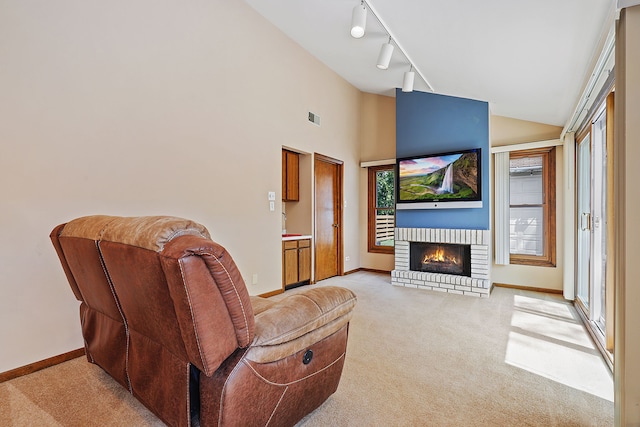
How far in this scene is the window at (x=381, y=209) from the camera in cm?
575

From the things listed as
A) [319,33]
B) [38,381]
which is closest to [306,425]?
[38,381]

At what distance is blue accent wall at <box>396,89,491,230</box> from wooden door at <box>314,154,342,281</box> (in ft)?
3.57

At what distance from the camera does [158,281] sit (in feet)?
3.75

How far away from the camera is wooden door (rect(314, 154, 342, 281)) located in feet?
16.5

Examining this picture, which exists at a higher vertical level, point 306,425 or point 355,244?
point 355,244

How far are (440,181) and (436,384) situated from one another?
323 cm

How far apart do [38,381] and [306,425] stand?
1865 mm

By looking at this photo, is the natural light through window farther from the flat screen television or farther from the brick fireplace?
the flat screen television

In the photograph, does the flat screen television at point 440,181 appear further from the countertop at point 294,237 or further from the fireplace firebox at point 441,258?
the countertop at point 294,237

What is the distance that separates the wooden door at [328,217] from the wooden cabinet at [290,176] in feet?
1.06

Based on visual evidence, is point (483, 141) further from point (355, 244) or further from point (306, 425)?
point (306, 425)

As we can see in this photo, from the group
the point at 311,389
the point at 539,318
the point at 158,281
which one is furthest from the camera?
the point at 539,318

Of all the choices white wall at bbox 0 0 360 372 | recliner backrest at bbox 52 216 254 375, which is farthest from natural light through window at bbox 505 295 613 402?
white wall at bbox 0 0 360 372

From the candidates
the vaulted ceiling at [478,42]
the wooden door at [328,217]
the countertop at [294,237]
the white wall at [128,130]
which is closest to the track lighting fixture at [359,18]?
the vaulted ceiling at [478,42]
